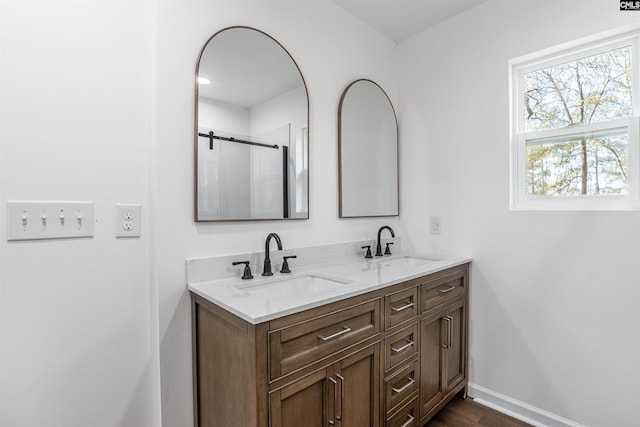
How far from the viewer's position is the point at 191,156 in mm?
1433

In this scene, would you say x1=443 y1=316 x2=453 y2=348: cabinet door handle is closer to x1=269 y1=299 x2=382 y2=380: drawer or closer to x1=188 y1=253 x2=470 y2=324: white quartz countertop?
x1=188 y1=253 x2=470 y2=324: white quartz countertop

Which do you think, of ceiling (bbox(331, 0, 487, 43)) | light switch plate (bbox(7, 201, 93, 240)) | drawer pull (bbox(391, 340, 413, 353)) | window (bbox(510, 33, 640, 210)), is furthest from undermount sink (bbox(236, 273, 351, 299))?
ceiling (bbox(331, 0, 487, 43))

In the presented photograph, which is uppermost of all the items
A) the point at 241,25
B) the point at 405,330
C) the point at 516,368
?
the point at 241,25

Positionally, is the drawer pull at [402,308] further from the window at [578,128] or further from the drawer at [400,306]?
the window at [578,128]

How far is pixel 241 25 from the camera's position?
1.58m

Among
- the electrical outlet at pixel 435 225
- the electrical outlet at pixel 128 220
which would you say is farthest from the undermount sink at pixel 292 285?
the electrical outlet at pixel 435 225

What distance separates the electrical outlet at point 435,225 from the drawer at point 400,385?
3.14 feet

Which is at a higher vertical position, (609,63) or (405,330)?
(609,63)

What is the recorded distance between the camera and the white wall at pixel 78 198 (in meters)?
1.09

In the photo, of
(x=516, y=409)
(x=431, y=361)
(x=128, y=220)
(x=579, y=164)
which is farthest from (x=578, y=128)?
(x=128, y=220)

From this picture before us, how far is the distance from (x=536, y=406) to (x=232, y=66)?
8.22 feet

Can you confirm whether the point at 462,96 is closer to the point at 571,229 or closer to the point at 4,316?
the point at 571,229

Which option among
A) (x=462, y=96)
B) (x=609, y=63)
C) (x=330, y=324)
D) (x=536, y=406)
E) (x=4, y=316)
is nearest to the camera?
(x=4, y=316)

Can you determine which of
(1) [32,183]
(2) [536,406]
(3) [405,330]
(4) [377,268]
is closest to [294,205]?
(4) [377,268]
